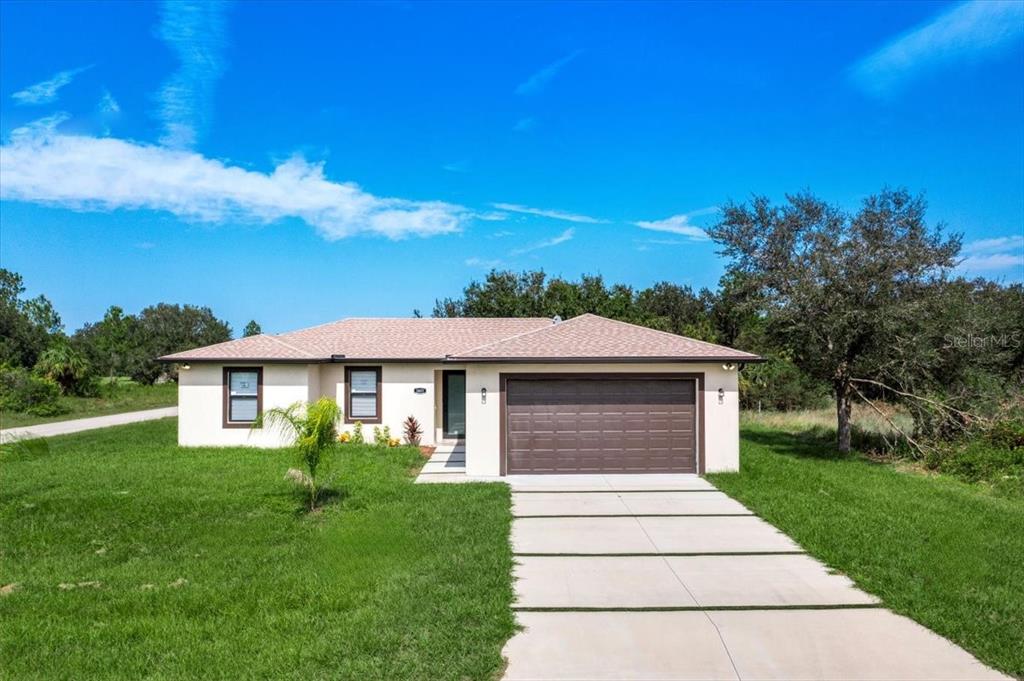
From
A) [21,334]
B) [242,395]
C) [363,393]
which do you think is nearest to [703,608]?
[363,393]

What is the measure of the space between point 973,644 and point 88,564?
8416 mm

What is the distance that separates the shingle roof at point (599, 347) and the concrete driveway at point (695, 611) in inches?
164

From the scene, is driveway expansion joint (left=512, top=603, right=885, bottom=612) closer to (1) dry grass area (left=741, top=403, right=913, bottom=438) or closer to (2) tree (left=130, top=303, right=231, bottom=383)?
(1) dry grass area (left=741, top=403, right=913, bottom=438)

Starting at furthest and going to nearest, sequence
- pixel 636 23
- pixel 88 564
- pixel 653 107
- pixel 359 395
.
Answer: pixel 653 107 < pixel 359 395 < pixel 636 23 < pixel 88 564

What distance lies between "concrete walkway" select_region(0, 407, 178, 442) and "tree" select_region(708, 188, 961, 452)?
797 inches

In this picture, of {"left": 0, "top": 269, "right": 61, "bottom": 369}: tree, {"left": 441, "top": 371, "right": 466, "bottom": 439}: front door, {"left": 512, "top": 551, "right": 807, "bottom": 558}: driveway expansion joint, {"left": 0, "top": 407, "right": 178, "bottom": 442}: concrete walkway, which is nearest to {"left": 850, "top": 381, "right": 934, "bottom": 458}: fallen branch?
{"left": 512, "top": 551, "right": 807, "bottom": 558}: driveway expansion joint

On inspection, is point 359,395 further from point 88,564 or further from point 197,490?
point 88,564

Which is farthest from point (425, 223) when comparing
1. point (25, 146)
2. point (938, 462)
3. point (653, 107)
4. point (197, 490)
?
point (938, 462)

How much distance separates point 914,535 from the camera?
799cm

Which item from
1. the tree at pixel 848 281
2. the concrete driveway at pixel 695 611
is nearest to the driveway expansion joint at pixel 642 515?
the concrete driveway at pixel 695 611

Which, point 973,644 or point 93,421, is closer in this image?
point 973,644

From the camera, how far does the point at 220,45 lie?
53.2 ft

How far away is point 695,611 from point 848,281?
1058 centimetres

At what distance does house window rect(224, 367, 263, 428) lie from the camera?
15984 mm
